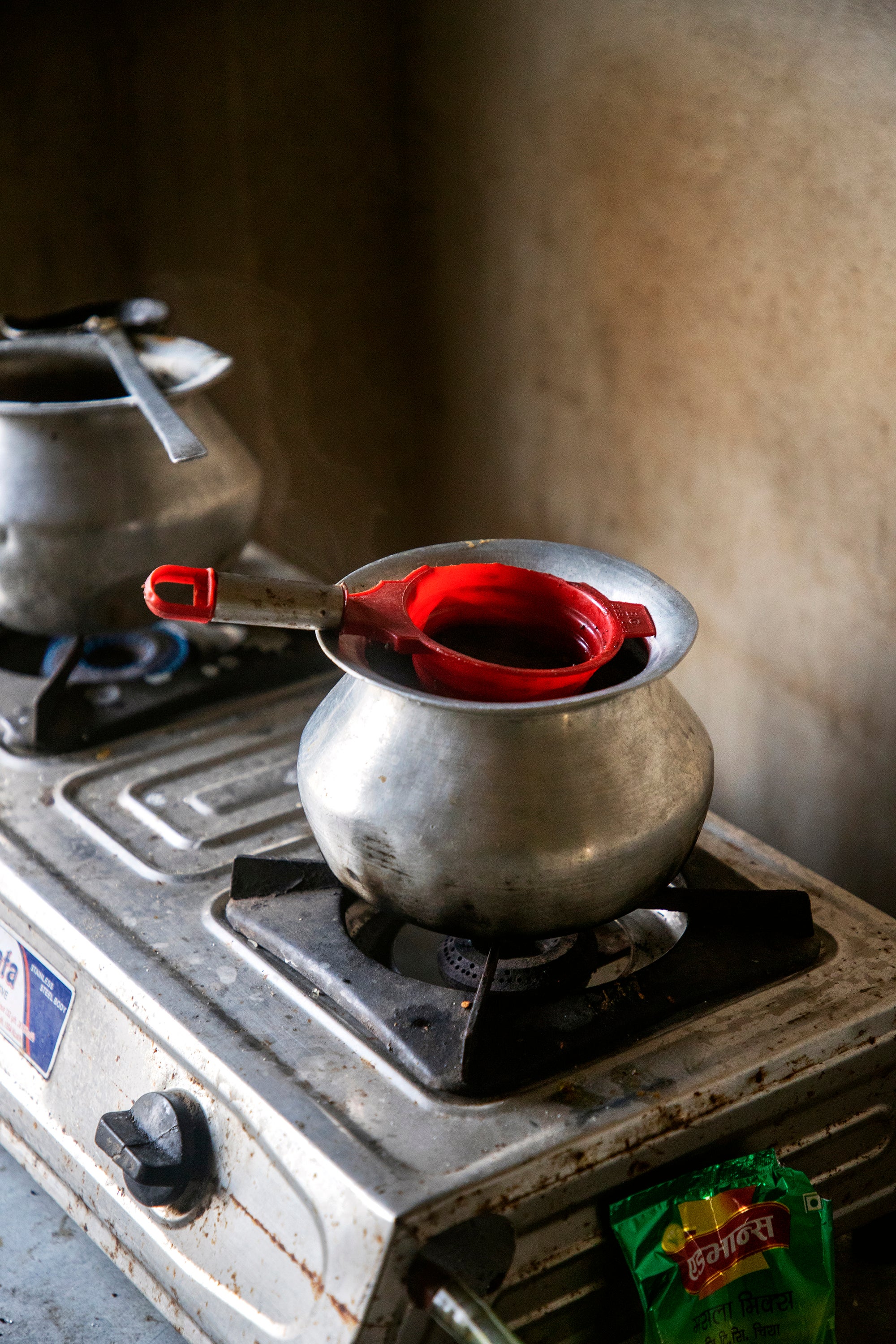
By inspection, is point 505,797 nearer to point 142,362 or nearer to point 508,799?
point 508,799

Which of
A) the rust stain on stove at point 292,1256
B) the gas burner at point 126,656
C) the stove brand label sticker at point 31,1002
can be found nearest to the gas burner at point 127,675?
the gas burner at point 126,656

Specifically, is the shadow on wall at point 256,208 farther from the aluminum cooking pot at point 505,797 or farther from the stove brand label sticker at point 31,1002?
the aluminum cooking pot at point 505,797

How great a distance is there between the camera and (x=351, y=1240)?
708mm

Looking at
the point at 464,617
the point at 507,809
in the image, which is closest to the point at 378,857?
the point at 507,809

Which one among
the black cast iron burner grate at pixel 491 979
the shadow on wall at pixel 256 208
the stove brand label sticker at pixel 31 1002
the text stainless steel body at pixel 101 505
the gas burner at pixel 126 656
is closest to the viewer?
the black cast iron burner grate at pixel 491 979

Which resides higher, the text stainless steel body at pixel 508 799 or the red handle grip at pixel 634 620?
the red handle grip at pixel 634 620

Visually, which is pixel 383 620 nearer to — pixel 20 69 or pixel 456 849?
pixel 456 849

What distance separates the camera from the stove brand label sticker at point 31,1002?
94 cm

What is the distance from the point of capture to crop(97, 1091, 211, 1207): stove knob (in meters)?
0.79

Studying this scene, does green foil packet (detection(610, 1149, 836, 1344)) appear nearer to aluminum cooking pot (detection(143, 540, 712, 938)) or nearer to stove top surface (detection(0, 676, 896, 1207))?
stove top surface (detection(0, 676, 896, 1207))

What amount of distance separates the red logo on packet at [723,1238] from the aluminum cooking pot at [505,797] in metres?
0.18

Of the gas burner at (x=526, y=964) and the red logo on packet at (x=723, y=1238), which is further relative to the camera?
the gas burner at (x=526, y=964)

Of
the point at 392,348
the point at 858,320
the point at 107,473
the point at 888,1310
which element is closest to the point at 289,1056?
the point at 888,1310

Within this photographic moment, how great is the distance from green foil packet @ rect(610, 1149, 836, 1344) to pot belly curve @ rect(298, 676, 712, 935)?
0.55ft
